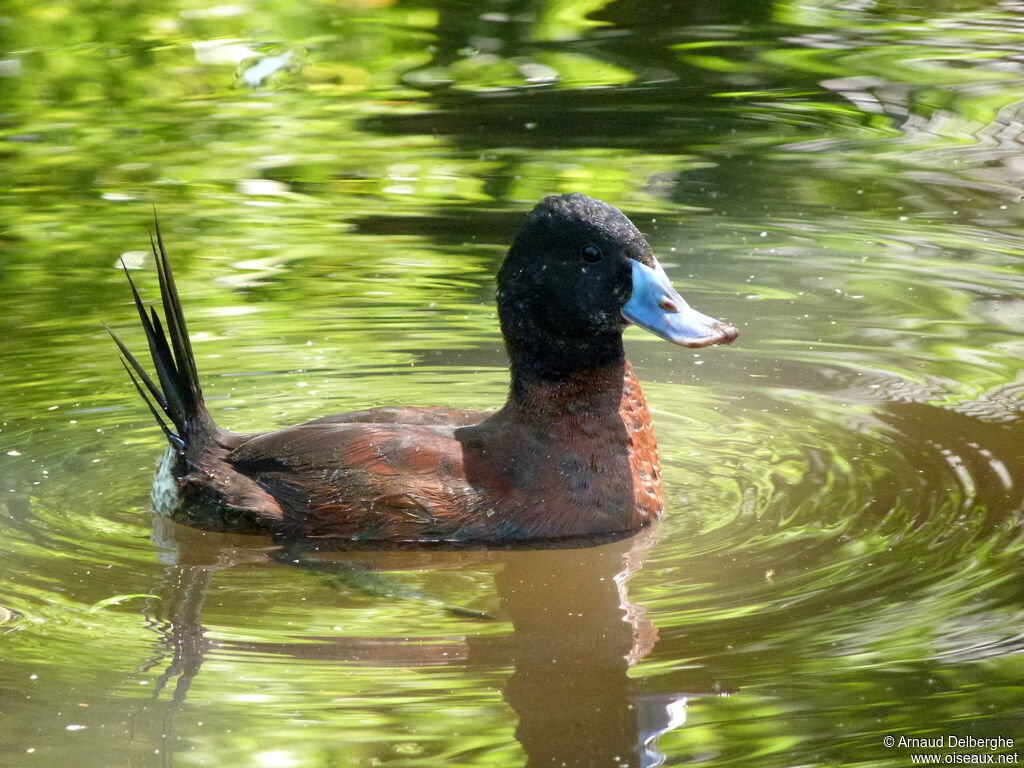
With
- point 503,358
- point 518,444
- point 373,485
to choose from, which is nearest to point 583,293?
point 518,444

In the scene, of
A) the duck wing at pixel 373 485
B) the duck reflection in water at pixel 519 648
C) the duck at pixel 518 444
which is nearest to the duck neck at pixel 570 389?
the duck at pixel 518 444

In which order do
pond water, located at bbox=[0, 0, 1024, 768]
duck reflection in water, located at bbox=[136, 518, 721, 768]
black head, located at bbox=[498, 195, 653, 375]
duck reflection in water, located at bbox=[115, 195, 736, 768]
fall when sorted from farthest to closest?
black head, located at bbox=[498, 195, 653, 375] → duck reflection in water, located at bbox=[115, 195, 736, 768] → pond water, located at bbox=[0, 0, 1024, 768] → duck reflection in water, located at bbox=[136, 518, 721, 768]

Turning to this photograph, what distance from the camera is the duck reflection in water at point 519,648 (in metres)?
3.88

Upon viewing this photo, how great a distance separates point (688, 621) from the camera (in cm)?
450

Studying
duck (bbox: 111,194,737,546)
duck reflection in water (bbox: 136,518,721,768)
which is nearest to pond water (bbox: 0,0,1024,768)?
duck reflection in water (bbox: 136,518,721,768)

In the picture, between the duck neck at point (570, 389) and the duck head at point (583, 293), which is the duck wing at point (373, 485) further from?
the duck head at point (583, 293)

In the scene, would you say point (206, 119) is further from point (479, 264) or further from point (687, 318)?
point (687, 318)

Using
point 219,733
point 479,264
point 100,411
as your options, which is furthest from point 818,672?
point 479,264

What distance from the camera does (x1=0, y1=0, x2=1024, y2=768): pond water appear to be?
4.02 metres

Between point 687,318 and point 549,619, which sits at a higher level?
point 687,318

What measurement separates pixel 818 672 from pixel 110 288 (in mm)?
5188

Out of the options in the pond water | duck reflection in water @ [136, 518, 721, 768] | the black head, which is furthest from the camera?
the black head

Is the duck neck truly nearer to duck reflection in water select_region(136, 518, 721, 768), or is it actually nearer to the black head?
the black head

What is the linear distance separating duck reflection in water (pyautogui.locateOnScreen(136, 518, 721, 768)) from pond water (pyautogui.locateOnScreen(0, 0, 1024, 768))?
16mm
